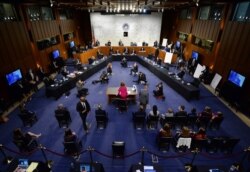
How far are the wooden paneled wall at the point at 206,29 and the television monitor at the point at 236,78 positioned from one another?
11.3ft

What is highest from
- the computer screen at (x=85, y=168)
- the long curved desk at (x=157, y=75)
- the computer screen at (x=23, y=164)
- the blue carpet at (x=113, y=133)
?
the computer screen at (x=85, y=168)

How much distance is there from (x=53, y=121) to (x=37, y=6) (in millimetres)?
9908

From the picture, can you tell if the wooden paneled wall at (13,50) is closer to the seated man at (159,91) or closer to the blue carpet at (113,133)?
the blue carpet at (113,133)

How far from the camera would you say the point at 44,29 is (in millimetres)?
13750

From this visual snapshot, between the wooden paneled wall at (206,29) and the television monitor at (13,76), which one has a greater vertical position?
the wooden paneled wall at (206,29)

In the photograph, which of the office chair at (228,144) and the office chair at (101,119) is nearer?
the office chair at (228,144)

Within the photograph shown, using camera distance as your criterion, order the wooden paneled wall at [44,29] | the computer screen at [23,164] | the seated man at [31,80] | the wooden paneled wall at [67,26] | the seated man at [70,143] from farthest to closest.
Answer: the wooden paneled wall at [67,26], the wooden paneled wall at [44,29], the seated man at [31,80], the seated man at [70,143], the computer screen at [23,164]

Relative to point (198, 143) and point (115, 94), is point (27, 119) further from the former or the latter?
point (198, 143)

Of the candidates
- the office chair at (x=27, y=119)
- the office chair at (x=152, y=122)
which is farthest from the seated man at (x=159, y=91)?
the office chair at (x=27, y=119)

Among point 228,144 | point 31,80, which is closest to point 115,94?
point 228,144

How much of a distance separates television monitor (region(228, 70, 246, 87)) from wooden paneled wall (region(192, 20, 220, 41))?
3.45 meters

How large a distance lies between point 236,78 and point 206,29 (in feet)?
18.3

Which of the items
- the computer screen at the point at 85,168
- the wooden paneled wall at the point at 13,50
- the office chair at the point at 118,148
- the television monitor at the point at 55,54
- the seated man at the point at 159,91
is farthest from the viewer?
the television monitor at the point at 55,54

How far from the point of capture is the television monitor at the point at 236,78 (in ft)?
30.1
